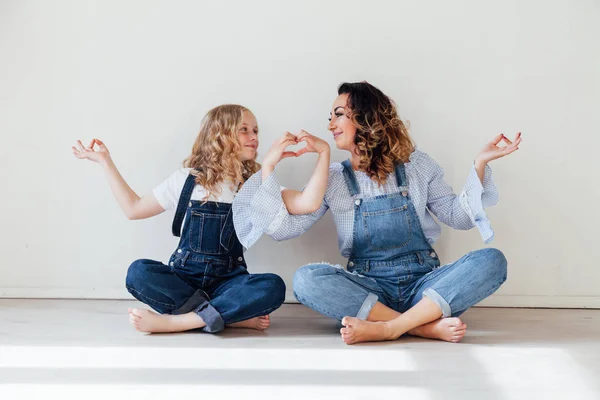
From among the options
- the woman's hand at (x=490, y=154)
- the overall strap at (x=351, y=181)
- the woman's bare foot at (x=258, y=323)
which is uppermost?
the woman's hand at (x=490, y=154)

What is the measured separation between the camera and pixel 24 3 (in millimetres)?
2033

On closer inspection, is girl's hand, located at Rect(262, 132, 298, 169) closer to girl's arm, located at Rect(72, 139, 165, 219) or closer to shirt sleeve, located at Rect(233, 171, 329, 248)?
shirt sleeve, located at Rect(233, 171, 329, 248)

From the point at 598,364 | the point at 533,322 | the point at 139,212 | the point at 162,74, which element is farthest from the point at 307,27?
the point at 598,364

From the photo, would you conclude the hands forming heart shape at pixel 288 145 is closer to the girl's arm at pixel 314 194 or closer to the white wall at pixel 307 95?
the girl's arm at pixel 314 194

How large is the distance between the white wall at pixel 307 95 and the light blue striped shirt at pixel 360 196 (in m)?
0.23

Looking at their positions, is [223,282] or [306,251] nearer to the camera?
[223,282]

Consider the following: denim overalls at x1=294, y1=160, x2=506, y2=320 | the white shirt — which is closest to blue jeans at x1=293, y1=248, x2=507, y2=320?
denim overalls at x1=294, y1=160, x2=506, y2=320

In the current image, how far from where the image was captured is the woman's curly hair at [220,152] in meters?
1.81

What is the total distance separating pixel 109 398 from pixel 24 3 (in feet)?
4.72

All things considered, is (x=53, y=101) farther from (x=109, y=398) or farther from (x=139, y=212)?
(x=109, y=398)

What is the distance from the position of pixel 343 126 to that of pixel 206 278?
548 mm

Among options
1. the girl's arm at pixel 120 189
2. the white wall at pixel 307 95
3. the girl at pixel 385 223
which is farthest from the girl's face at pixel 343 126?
the girl's arm at pixel 120 189

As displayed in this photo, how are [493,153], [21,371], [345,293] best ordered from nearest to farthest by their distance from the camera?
[21,371], [345,293], [493,153]

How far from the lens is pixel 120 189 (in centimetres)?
180
